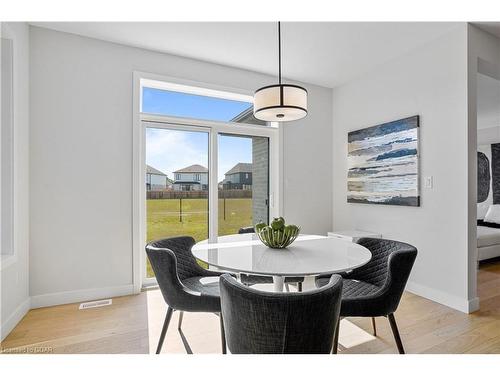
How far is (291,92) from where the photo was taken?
76.3 inches

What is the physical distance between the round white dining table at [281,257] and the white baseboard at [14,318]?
5.34 ft

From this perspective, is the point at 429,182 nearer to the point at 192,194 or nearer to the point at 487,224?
the point at 192,194

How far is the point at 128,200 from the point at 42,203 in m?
0.73

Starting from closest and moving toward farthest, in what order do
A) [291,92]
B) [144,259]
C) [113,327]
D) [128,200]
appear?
[291,92] → [113,327] → [128,200] → [144,259]

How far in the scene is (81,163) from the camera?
2.77 m

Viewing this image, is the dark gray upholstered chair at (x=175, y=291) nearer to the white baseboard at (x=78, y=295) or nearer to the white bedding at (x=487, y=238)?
the white baseboard at (x=78, y=295)

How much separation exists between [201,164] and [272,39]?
1.57m

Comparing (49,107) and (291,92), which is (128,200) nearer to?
(49,107)

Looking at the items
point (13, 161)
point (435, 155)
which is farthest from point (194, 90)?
point (435, 155)

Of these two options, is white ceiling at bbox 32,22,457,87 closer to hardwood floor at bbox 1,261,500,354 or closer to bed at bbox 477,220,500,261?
hardwood floor at bbox 1,261,500,354

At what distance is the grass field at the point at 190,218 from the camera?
325 cm

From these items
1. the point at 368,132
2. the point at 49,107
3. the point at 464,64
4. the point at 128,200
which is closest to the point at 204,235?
the point at 128,200

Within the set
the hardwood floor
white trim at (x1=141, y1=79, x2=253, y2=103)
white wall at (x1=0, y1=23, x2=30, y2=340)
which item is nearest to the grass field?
the hardwood floor

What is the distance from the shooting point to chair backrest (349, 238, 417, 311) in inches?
66.6
